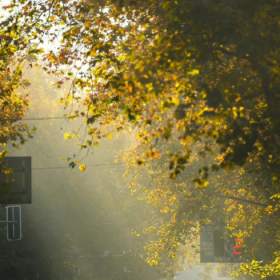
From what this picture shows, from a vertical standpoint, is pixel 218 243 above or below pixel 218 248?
above

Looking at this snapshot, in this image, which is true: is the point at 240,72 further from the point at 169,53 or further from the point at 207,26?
the point at 169,53

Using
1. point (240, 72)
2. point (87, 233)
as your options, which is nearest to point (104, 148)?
point (87, 233)

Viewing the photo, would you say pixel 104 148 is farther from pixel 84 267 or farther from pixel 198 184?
pixel 198 184

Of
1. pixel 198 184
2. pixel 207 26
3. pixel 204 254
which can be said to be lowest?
pixel 204 254

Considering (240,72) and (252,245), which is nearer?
(240,72)

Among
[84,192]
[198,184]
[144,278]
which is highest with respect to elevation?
[198,184]

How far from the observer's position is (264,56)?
22.1 feet

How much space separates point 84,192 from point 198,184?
32.8 m

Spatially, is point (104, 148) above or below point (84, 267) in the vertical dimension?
above

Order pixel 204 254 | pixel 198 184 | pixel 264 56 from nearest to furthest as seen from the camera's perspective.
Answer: pixel 198 184 < pixel 264 56 < pixel 204 254

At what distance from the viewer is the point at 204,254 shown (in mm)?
30297

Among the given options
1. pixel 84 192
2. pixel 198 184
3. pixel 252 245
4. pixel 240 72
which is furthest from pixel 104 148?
pixel 198 184

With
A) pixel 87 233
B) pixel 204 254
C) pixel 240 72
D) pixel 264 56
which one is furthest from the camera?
pixel 87 233

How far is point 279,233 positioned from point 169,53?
1151 centimetres
